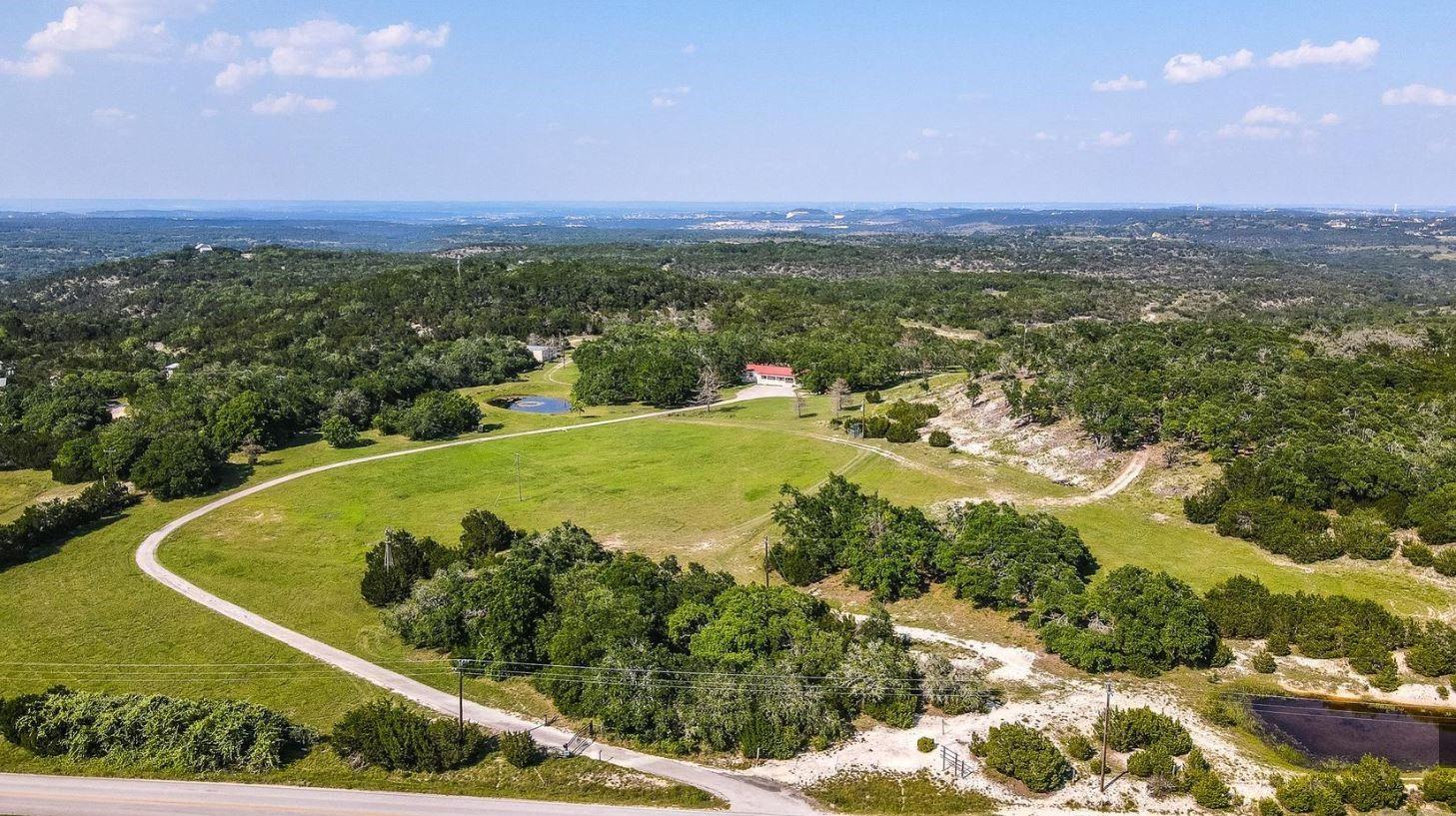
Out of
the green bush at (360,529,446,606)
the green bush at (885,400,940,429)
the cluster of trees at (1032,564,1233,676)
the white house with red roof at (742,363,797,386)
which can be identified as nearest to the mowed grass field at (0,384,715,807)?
the green bush at (360,529,446,606)

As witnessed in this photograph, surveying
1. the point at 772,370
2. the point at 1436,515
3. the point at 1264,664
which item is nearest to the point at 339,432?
the point at 772,370

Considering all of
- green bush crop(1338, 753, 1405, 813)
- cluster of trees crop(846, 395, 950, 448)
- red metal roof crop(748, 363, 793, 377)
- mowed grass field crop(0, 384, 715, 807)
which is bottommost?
mowed grass field crop(0, 384, 715, 807)

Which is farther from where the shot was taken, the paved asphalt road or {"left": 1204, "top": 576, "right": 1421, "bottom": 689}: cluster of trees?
{"left": 1204, "top": 576, "right": 1421, "bottom": 689}: cluster of trees

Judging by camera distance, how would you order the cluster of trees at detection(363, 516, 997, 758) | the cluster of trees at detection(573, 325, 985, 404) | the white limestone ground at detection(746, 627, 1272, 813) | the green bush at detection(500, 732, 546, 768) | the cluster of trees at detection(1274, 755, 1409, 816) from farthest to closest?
the cluster of trees at detection(573, 325, 985, 404) < the cluster of trees at detection(363, 516, 997, 758) < the green bush at detection(500, 732, 546, 768) < the white limestone ground at detection(746, 627, 1272, 813) < the cluster of trees at detection(1274, 755, 1409, 816)

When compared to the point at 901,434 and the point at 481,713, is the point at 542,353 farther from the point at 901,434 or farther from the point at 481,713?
the point at 481,713

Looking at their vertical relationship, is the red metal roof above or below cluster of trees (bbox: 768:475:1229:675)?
above

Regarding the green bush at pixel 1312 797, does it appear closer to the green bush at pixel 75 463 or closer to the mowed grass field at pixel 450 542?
the mowed grass field at pixel 450 542

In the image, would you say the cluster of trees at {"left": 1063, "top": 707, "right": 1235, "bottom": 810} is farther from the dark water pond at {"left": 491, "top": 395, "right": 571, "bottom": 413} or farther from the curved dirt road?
the dark water pond at {"left": 491, "top": 395, "right": 571, "bottom": 413}

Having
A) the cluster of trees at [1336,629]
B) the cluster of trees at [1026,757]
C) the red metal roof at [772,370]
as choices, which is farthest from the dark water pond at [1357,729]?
the red metal roof at [772,370]
